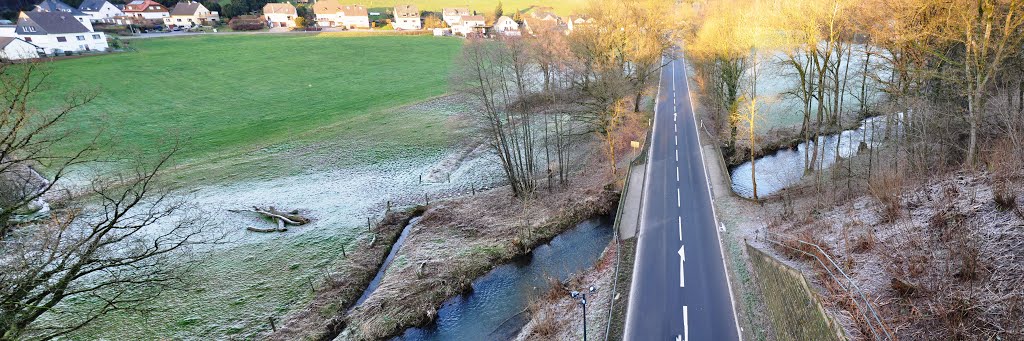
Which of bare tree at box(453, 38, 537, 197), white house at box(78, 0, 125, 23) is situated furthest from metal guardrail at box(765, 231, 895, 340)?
white house at box(78, 0, 125, 23)

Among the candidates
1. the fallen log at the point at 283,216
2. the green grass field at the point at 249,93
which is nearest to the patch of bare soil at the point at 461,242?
the fallen log at the point at 283,216


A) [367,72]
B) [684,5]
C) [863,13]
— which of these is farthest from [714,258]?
[367,72]

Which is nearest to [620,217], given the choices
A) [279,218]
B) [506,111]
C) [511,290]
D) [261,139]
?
[511,290]

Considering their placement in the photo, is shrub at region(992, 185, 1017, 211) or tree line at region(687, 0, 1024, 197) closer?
shrub at region(992, 185, 1017, 211)

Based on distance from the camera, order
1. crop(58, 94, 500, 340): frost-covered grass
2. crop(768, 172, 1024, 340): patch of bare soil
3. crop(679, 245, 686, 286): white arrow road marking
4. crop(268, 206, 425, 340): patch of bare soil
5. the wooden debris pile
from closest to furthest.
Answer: crop(768, 172, 1024, 340): patch of bare soil, crop(268, 206, 425, 340): patch of bare soil, crop(679, 245, 686, 286): white arrow road marking, crop(58, 94, 500, 340): frost-covered grass, the wooden debris pile

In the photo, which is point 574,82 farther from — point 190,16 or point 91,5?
point 91,5

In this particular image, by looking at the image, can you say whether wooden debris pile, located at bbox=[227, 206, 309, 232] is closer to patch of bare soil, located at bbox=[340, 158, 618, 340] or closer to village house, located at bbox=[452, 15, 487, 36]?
patch of bare soil, located at bbox=[340, 158, 618, 340]
